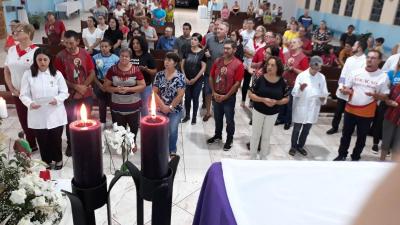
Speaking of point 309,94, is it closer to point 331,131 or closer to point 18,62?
point 331,131

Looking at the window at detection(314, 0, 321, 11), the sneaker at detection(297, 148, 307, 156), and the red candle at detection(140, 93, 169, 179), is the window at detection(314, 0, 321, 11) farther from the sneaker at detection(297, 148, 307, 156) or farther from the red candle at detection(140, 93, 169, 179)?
the red candle at detection(140, 93, 169, 179)

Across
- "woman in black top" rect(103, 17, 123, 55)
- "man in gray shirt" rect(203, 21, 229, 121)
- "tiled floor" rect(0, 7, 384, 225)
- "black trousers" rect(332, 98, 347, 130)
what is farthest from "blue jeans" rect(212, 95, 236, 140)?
"woman in black top" rect(103, 17, 123, 55)

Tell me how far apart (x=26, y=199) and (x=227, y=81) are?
3853 millimetres

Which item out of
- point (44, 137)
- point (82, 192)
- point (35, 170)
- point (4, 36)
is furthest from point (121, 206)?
point (4, 36)

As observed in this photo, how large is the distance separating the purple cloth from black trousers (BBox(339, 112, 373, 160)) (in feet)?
11.2

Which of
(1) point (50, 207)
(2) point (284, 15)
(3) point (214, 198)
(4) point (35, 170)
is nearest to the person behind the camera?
(1) point (50, 207)

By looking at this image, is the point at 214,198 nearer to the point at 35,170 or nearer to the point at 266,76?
the point at 35,170

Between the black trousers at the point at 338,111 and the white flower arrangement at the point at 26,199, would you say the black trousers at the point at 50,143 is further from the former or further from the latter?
the black trousers at the point at 338,111

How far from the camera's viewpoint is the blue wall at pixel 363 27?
11.8 meters

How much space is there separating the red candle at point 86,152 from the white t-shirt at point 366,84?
175 inches

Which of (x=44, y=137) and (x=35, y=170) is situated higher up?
(x=35, y=170)

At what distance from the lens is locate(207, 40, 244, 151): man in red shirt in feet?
15.6

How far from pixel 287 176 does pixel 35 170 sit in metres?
1.28

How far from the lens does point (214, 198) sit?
1.75 metres
